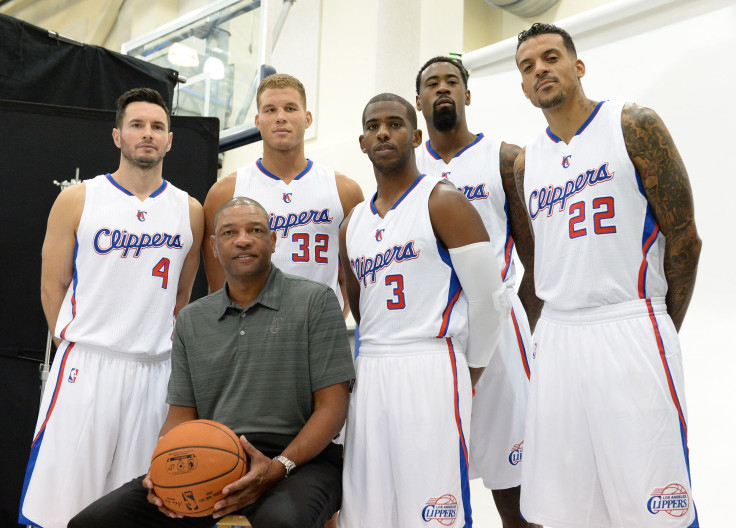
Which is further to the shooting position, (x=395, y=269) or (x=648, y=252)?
(x=395, y=269)

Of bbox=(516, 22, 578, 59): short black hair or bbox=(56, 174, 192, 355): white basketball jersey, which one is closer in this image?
bbox=(516, 22, 578, 59): short black hair

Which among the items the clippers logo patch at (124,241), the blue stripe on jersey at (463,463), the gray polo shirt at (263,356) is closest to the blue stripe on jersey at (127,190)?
the clippers logo patch at (124,241)

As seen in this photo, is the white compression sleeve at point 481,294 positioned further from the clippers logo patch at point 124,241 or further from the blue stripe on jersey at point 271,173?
the clippers logo patch at point 124,241

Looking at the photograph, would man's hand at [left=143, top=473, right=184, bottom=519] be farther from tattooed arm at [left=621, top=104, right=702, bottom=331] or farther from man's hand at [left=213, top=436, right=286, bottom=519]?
tattooed arm at [left=621, top=104, right=702, bottom=331]

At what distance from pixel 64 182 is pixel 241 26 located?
2950mm

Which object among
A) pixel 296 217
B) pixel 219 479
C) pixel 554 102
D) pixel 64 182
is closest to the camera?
pixel 219 479

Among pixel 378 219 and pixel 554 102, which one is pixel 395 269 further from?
pixel 554 102

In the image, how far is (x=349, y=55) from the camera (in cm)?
756

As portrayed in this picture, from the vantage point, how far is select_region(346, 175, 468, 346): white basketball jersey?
2643mm

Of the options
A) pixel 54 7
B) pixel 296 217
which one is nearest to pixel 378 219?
pixel 296 217

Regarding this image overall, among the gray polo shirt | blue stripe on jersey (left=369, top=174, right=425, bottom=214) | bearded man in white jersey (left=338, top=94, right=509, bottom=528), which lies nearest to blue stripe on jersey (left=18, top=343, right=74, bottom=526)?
the gray polo shirt

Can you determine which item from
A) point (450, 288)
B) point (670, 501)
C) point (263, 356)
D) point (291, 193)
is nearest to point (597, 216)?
point (450, 288)

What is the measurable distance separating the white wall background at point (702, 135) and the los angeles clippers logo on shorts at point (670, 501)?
7.42 feet

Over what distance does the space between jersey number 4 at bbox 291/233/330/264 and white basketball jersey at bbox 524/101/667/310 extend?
1.08m
